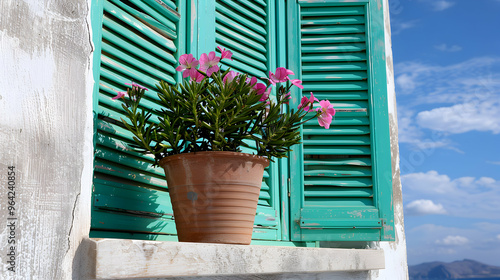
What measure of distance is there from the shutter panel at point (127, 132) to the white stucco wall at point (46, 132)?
33cm

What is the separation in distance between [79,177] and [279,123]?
66 centimetres

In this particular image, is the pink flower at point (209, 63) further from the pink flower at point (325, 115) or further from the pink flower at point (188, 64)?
the pink flower at point (325, 115)

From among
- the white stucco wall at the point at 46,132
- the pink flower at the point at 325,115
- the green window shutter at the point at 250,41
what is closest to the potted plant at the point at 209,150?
the pink flower at the point at 325,115

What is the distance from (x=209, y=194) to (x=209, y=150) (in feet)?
0.43

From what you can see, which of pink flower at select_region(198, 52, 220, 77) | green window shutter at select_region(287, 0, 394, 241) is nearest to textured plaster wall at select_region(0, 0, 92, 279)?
pink flower at select_region(198, 52, 220, 77)

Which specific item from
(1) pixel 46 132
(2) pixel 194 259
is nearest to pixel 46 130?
(1) pixel 46 132

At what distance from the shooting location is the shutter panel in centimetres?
151

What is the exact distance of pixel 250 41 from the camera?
2.34m

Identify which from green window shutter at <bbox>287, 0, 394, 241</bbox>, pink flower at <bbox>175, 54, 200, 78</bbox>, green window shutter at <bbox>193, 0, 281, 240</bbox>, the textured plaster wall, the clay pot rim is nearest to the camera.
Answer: the textured plaster wall

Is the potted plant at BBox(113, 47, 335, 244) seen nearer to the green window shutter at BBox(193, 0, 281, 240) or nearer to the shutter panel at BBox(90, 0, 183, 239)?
the shutter panel at BBox(90, 0, 183, 239)

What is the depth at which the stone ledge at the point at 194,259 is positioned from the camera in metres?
1.13

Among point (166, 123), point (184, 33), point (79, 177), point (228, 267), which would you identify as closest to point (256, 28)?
point (184, 33)

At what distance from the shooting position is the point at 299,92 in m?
2.43

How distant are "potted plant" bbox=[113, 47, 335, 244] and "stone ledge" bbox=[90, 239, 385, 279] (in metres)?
0.08
